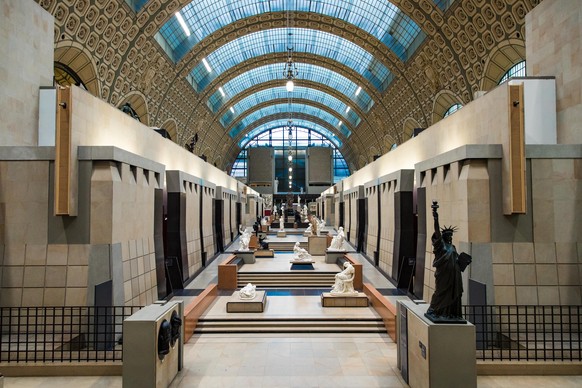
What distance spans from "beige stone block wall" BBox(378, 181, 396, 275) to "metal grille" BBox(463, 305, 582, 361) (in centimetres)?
709

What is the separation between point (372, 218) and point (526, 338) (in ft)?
41.6

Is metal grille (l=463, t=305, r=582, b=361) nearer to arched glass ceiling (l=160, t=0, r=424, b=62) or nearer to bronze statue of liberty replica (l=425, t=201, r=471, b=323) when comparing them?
bronze statue of liberty replica (l=425, t=201, r=471, b=323)

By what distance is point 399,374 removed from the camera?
7699mm

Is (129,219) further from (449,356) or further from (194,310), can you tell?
(449,356)

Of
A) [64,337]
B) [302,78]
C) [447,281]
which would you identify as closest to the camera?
[447,281]

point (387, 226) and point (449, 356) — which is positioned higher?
point (387, 226)

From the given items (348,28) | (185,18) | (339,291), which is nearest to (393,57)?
(348,28)

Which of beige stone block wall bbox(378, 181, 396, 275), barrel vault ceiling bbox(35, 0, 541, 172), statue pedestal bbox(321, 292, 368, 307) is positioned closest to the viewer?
statue pedestal bbox(321, 292, 368, 307)

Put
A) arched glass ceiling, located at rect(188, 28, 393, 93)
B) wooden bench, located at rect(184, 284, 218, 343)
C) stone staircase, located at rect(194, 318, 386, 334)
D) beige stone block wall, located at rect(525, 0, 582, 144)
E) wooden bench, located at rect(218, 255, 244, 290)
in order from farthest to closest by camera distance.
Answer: arched glass ceiling, located at rect(188, 28, 393, 93) → wooden bench, located at rect(218, 255, 244, 290) → stone staircase, located at rect(194, 318, 386, 334) → beige stone block wall, located at rect(525, 0, 582, 144) → wooden bench, located at rect(184, 284, 218, 343)

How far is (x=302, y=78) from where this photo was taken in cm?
4712

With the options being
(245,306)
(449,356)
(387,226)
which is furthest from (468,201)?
(387,226)

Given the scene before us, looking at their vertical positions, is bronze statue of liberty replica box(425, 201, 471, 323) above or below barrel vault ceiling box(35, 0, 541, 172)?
below

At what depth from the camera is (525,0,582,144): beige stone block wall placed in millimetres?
10023

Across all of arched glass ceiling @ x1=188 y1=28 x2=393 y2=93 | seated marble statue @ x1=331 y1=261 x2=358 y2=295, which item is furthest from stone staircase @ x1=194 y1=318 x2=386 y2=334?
arched glass ceiling @ x1=188 y1=28 x2=393 y2=93
